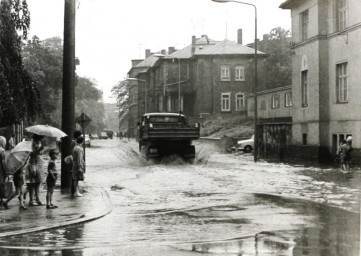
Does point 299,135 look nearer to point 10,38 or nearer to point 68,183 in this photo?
point 68,183

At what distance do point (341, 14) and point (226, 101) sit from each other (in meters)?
36.2

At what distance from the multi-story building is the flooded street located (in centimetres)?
748

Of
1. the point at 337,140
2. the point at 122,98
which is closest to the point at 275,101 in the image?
the point at 337,140

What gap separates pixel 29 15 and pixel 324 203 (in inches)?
321

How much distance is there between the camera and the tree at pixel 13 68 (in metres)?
12.2

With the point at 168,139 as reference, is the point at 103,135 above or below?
above

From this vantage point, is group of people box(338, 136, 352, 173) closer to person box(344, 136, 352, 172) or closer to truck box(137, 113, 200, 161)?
person box(344, 136, 352, 172)

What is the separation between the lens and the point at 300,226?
9.41 m

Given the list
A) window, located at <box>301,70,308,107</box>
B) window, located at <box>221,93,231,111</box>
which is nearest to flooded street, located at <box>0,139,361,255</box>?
window, located at <box>301,70,308,107</box>

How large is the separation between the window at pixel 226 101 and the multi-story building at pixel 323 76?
95.4ft

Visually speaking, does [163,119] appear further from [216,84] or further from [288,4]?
[216,84]

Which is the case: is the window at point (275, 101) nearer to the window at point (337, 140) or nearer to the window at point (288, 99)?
the window at point (288, 99)

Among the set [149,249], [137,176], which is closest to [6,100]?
[149,249]

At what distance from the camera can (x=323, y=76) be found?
2820 centimetres
